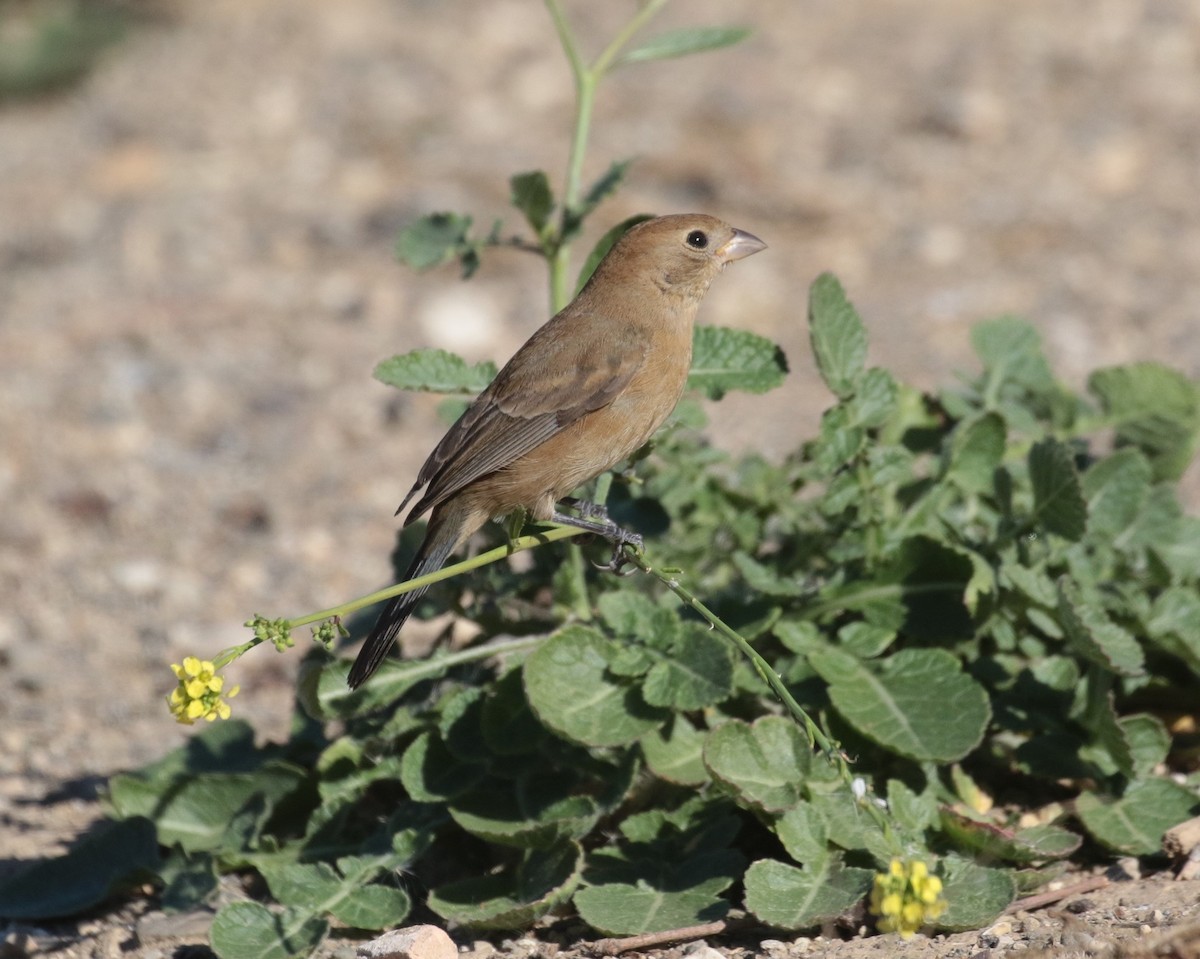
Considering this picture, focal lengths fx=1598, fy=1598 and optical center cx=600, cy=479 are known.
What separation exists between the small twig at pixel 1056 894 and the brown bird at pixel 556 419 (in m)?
1.28

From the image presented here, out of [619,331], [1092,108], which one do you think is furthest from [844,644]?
[1092,108]

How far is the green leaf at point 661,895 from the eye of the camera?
3.38 m

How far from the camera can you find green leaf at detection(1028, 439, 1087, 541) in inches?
142

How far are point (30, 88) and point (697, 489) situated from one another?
7314 millimetres

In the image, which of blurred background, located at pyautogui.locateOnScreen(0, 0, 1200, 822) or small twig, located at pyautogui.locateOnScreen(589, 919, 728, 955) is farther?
blurred background, located at pyautogui.locateOnScreen(0, 0, 1200, 822)

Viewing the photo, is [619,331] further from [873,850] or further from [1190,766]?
[1190,766]

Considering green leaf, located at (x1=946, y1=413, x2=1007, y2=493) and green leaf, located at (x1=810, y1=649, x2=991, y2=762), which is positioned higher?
green leaf, located at (x1=946, y1=413, x2=1007, y2=493)

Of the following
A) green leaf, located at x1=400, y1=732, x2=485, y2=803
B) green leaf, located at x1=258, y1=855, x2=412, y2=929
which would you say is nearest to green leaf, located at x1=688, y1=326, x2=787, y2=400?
green leaf, located at x1=400, y1=732, x2=485, y2=803

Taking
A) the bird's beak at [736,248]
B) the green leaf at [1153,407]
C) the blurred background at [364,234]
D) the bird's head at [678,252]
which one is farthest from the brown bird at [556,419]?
the blurred background at [364,234]

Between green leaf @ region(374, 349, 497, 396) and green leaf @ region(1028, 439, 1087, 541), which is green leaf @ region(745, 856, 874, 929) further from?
green leaf @ region(374, 349, 497, 396)

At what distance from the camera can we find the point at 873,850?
315 centimetres

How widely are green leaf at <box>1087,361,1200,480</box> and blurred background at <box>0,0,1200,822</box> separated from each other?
135 centimetres

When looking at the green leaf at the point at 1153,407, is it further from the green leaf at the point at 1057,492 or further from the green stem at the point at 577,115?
the green stem at the point at 577,115

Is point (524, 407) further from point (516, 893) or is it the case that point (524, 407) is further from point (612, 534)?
point (516, 893)
